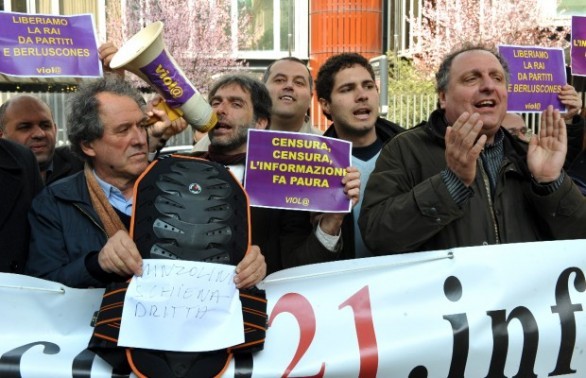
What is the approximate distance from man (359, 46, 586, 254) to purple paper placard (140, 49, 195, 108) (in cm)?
85

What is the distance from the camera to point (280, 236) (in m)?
3.56

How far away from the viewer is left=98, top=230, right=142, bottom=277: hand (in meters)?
2.67

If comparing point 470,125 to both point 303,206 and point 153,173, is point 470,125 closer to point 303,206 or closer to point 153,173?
point 303,206

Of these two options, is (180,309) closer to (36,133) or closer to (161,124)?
(161,124)

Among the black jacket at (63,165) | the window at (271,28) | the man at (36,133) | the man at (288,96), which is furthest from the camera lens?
the window at (271,28)

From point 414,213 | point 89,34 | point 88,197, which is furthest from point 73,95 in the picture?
point 414,213

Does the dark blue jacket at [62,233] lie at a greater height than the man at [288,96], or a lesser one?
lesser

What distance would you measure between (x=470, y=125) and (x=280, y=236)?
3.18 feet

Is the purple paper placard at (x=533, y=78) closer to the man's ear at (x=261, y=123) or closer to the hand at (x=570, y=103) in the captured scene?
the hand at (x=570, y=103)

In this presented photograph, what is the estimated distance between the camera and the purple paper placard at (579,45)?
17.1 feet

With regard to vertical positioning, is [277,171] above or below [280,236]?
above

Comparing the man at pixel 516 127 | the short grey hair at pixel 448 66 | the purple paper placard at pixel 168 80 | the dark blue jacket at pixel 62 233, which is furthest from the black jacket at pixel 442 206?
the man at pixel 516 127

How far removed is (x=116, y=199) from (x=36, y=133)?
175 centimetres

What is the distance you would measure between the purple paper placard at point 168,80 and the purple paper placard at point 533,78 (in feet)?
6.48
